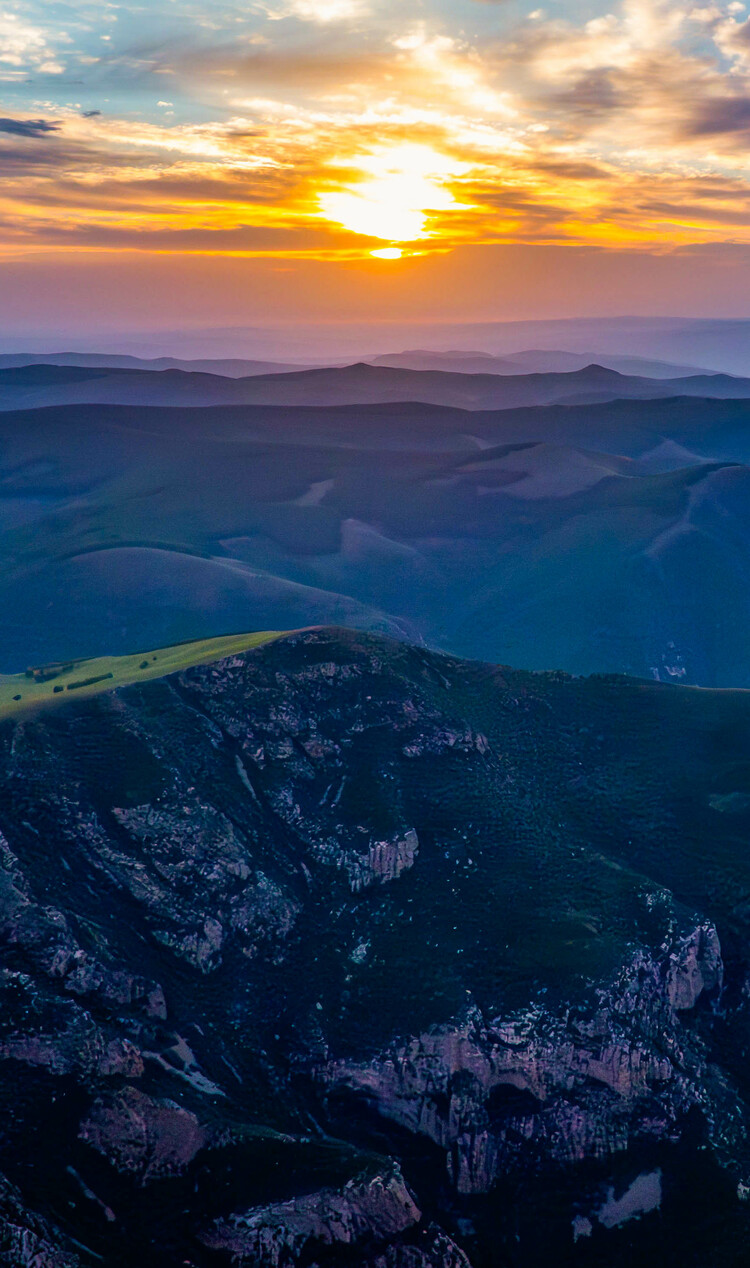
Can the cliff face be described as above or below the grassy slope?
below

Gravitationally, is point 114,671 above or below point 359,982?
above

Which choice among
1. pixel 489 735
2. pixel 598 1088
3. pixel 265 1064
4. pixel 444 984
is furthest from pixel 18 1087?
pixel 489 735

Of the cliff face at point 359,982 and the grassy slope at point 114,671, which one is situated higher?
the grassy slope at point 114,671

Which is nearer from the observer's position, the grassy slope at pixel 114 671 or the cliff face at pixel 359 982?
the cliff face at pixel 359 982

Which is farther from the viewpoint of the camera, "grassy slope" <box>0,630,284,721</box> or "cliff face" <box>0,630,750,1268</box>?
"grassy slope" <box>0,630,284,721</box>
